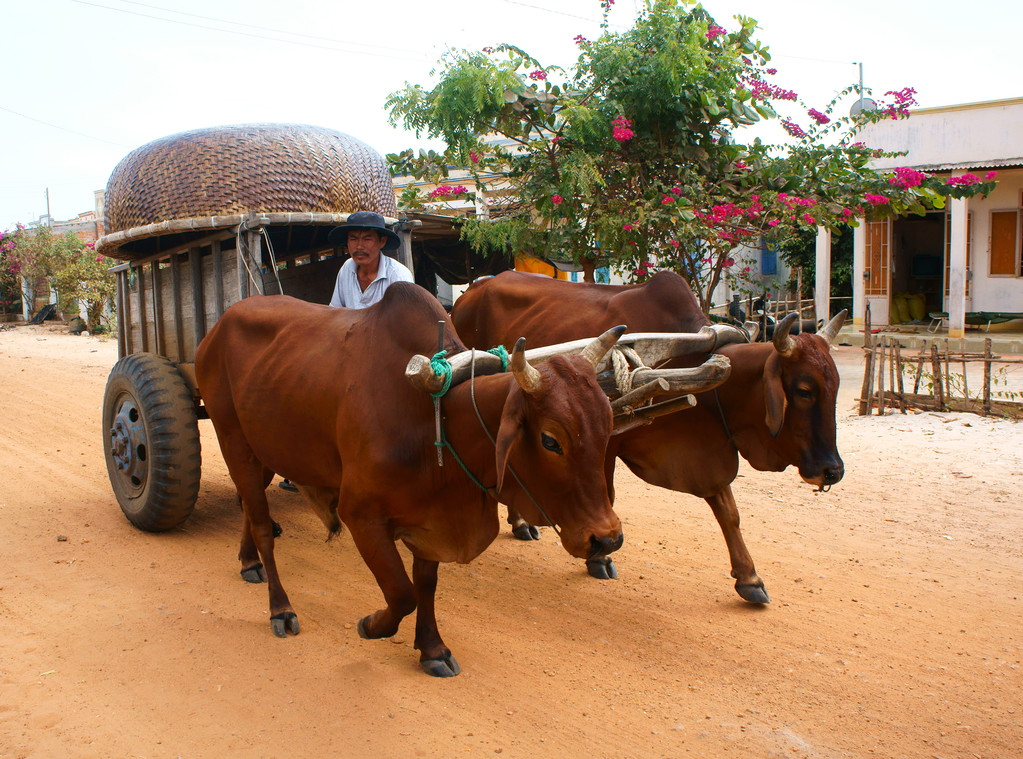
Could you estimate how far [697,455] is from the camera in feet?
14.7

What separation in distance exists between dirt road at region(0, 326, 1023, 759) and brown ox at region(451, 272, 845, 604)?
0.55m

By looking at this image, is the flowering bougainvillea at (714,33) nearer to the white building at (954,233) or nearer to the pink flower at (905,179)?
the pink flower at (905,179)

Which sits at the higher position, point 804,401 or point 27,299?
point 27,299

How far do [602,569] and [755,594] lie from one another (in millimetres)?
900

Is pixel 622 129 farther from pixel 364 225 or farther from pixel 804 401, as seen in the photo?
pixel 804 401

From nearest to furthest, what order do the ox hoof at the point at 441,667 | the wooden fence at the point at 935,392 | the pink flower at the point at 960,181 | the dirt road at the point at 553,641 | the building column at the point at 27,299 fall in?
the dirt road at the point at 553,641, the ox hoof at the point at 441,667, the wooden fence at the point at 935,392, the pink flower at the point at 960,181, the building column at the point at 27,299

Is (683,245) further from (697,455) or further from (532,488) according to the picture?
(532,488)

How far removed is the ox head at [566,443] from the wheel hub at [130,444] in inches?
128

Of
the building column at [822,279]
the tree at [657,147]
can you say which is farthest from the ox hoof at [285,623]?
the building column at [822,279]

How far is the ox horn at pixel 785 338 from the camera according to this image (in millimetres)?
3926

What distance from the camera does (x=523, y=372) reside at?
2.81 m

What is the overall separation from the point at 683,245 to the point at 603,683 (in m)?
5.30

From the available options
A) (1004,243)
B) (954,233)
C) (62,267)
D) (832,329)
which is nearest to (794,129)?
(832,329)

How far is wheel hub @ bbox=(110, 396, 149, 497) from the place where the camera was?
5293mm
